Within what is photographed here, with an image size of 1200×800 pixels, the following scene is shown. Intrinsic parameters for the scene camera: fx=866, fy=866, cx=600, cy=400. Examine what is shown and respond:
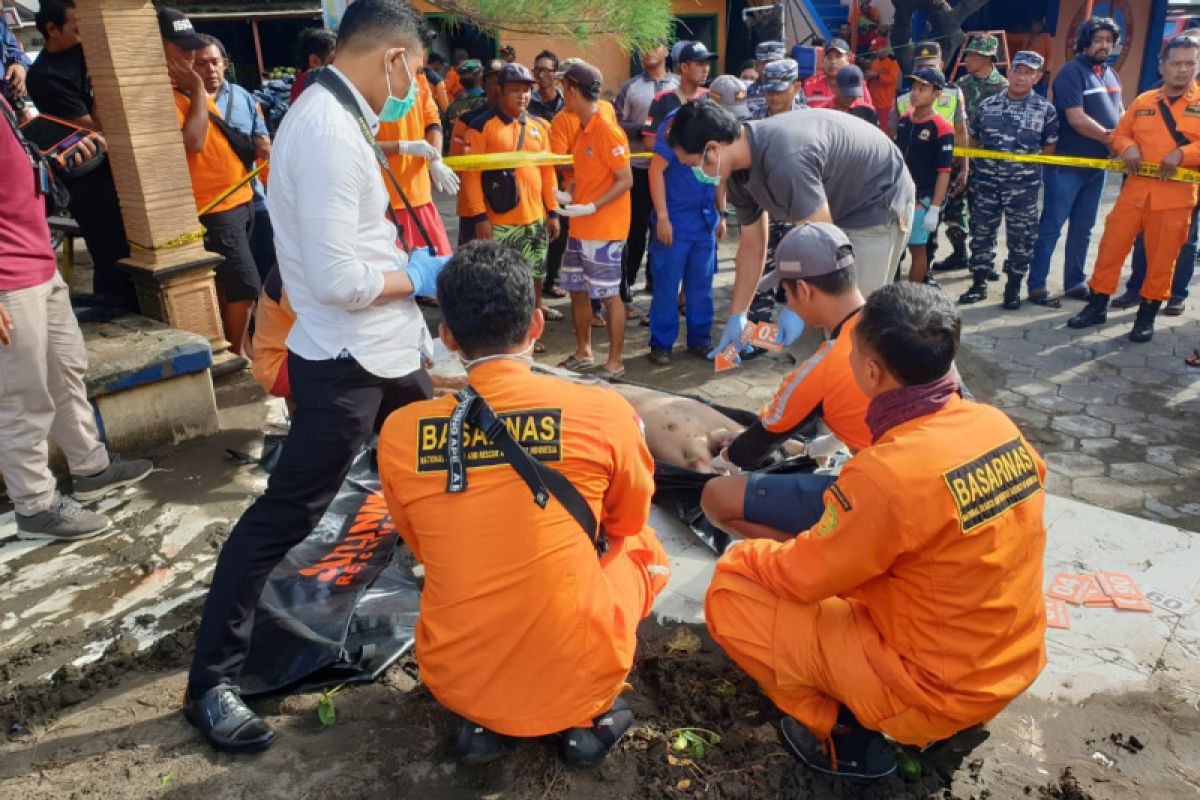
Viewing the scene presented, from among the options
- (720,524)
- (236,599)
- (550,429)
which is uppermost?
(550,429)

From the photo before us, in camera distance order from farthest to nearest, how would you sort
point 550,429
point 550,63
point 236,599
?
point 550,63
point 236,599
point 550,429

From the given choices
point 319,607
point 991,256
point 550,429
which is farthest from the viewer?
point 991,256

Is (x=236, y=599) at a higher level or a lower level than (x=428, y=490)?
lower

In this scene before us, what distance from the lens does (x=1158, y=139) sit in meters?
6.08

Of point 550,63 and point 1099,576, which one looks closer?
point 1099,576

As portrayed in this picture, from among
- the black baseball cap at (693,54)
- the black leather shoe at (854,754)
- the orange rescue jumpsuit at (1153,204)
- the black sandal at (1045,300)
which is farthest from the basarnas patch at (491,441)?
the black sandal at (1045,300)

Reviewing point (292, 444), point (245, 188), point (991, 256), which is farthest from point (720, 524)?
point (991, 256)

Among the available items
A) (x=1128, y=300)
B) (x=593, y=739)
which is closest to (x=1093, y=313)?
(x=1128, y=300)

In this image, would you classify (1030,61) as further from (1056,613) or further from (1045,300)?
(1056,613)

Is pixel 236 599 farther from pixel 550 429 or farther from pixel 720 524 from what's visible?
pixel 720 524

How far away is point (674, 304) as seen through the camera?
5.79 metres

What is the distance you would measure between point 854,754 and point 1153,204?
219 inches

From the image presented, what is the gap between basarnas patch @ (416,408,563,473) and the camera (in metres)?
2.01

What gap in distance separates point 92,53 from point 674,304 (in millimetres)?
3554
